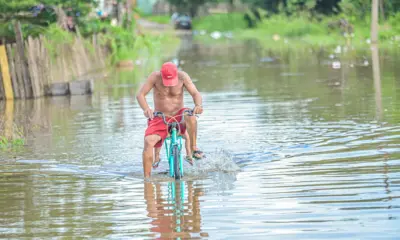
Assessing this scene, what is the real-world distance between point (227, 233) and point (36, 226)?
6.07 ft

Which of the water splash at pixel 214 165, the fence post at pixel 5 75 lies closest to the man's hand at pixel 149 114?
the water splash at pixel 214 165

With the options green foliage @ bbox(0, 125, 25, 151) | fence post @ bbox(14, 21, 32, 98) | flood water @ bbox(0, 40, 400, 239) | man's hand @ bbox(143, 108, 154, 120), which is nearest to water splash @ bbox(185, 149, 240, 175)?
flood water @ bbox(0, 40, 400, 239)

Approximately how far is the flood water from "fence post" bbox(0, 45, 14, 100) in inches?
33.5

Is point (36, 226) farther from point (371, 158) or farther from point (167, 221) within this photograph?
point (371, 158)

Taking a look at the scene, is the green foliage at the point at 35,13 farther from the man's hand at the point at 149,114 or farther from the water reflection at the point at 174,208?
the water reflection at the point at 174,208

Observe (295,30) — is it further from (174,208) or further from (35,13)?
(174,208)

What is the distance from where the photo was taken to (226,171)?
11.8 metres

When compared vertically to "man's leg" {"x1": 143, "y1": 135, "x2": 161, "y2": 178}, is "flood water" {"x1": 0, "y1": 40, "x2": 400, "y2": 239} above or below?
below

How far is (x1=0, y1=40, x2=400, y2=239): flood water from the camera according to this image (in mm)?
8445

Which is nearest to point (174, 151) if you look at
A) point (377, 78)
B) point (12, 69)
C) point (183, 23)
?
point (12, 69)

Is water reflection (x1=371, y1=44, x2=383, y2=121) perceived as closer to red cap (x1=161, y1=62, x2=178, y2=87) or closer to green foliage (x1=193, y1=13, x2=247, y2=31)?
red cap (x1=161, y1=62, x2=178, y2=87)

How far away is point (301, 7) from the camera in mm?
64688

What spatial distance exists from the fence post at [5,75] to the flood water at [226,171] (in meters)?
0.85

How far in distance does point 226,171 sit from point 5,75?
41.6 feet
